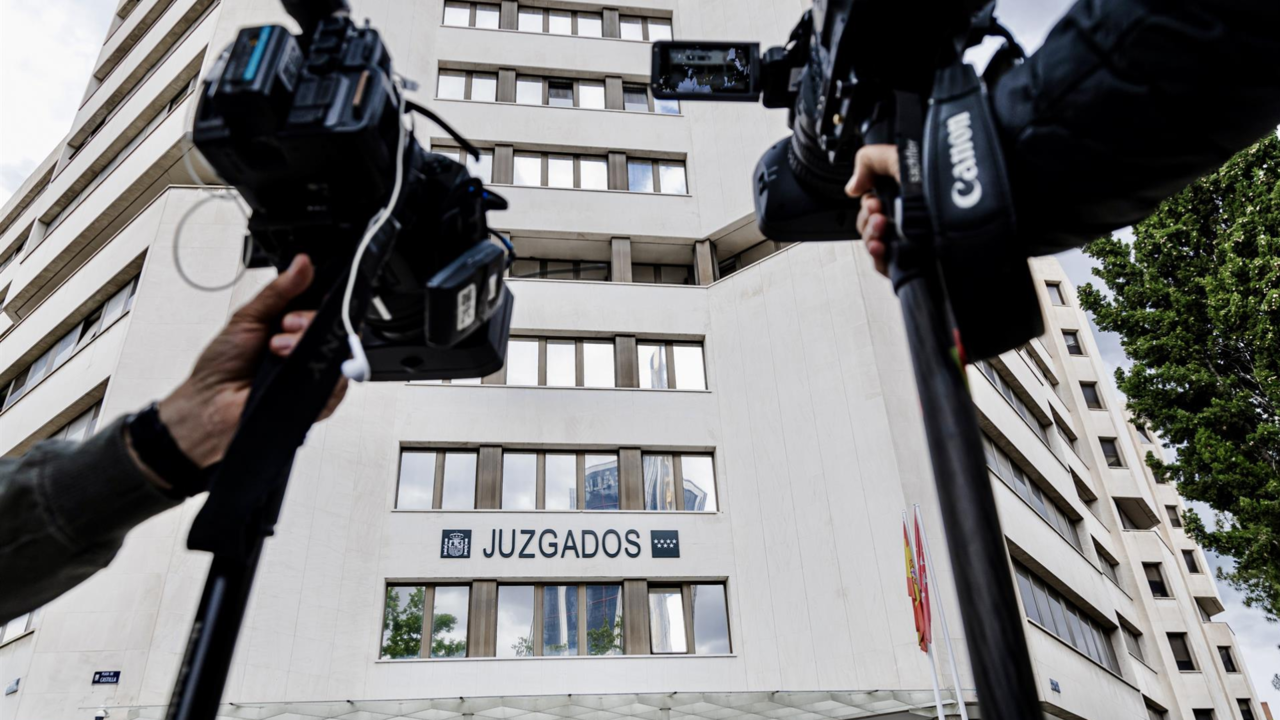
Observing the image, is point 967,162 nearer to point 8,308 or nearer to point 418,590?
point 418,590

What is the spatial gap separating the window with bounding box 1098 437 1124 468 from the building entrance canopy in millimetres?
25820

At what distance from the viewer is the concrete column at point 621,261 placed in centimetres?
Result: 2078

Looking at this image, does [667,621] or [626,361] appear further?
[626,361]

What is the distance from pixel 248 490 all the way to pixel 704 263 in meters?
19.9

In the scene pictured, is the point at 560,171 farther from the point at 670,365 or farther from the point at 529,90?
the point at 670,365

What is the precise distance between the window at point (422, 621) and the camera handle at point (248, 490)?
15.1 meters

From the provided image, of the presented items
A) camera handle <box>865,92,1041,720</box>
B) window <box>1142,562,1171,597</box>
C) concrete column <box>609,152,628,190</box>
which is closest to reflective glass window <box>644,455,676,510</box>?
concrete column <box>609,152,628,190</box>

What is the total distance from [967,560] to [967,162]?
71 cm

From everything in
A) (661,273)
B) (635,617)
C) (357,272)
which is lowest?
(357,272)

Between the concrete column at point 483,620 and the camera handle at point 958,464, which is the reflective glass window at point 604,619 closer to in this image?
the concrete column at point 483,620

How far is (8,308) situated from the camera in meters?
24.2

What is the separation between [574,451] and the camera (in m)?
18.1

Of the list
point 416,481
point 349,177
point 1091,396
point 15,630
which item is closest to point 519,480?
point 416,481

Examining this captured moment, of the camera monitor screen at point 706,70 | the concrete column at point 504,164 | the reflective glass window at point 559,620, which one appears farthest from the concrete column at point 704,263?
the camera monitor screen at point 706,70
